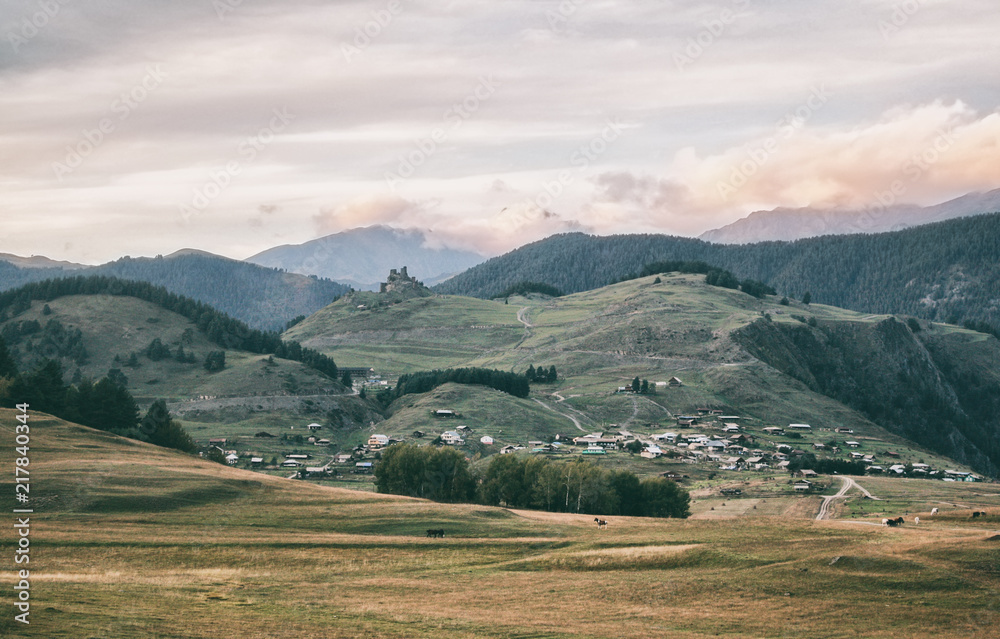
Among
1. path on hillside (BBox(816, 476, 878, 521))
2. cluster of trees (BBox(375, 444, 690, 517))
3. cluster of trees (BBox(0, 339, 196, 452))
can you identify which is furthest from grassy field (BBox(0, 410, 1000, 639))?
path on hillside (BBox(816, 476, 878, 521))

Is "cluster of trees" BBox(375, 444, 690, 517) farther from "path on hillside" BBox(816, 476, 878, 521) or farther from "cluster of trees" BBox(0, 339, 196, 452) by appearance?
"cluster of trees" BBox(0, 339, 196, 452)

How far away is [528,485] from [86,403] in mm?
74868

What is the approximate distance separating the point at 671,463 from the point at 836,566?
134288mm

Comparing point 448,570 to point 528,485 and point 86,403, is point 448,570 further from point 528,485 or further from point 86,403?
point 86,403

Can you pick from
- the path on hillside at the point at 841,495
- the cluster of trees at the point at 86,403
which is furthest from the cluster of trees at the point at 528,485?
the cluster of trees at the point at 86,403

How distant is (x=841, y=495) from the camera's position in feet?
528

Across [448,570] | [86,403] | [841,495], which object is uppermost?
[86,403]

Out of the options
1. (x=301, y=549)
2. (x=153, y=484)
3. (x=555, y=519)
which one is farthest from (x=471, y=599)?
(x=153, y=484)

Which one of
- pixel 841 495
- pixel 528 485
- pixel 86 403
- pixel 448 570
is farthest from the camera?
pixel 841 495

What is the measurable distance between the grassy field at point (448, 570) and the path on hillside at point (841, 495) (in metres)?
43.7

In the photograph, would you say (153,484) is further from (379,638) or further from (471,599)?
(379,638)

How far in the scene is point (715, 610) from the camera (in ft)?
187

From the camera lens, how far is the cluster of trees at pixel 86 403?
137 meters

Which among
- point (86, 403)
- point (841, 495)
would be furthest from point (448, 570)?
point (841, 495)
